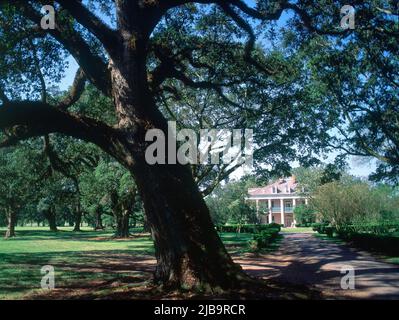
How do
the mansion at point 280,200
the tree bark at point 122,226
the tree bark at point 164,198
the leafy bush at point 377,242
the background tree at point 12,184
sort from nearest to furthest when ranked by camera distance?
the tree bark at point 164,198
the leafy bush at point 377,242
the background tree at point 12,184
the tree bark at point 122,226
the mansion at point 280,200

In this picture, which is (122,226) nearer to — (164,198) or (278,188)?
(164,198)

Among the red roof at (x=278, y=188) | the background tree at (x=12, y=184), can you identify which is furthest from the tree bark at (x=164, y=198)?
the red roof at (x=278, y=188)

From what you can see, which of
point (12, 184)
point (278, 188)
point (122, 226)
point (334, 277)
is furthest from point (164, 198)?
point (278, 188)

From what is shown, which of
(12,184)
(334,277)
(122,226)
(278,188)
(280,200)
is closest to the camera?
(334,277)

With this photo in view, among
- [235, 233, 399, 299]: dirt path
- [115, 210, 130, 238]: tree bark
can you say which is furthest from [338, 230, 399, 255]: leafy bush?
[115, 210, 130, 238]: tree bark

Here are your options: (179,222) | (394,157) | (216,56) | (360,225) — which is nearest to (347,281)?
(179,222)

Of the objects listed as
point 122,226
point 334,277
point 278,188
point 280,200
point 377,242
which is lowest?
point 122,226

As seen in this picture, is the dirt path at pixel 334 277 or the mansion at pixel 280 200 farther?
the mansion at pixel 280 200

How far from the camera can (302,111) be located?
67.7 feet

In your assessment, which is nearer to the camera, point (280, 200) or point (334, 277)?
point (334, 277)

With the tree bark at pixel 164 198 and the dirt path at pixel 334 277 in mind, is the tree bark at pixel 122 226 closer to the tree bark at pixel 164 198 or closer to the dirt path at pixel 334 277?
the dirt path at pixel 334 277

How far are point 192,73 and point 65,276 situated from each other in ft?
41.3

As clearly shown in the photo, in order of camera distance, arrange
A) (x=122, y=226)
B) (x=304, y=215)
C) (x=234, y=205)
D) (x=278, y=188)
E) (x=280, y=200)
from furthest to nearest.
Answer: (x=278, y=188)
(x=280, y=200)
(x=304, y=215)
(x=234, y=205)
(x=122, y=226)

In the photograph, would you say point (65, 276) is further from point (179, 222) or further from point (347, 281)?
point (347, 281)
